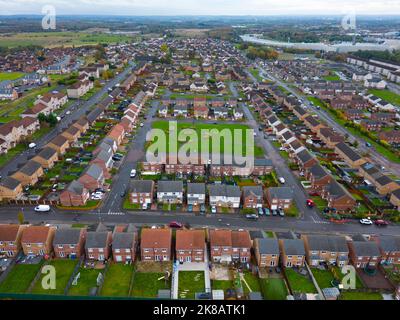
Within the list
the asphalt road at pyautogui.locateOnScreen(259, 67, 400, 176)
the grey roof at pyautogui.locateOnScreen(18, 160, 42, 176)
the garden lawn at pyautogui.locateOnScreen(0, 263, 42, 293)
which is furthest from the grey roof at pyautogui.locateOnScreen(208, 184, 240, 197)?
the asphalt road at pyautogui.locateOnScreen(259, 67, 400, 176)

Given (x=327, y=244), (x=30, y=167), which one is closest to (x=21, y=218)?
(x=30, y=167)

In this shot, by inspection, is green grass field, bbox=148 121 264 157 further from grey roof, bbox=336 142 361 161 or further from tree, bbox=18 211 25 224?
tree, bbox=18 211 25 224

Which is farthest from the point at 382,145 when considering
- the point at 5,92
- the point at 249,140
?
the point at 5,92

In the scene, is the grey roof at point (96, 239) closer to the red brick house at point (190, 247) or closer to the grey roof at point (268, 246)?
the red brick house at point (190, 247)

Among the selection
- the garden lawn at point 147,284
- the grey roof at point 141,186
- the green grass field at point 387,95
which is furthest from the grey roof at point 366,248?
the green grass field at point 387,95

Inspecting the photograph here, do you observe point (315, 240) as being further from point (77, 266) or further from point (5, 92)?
point (5, 92)
